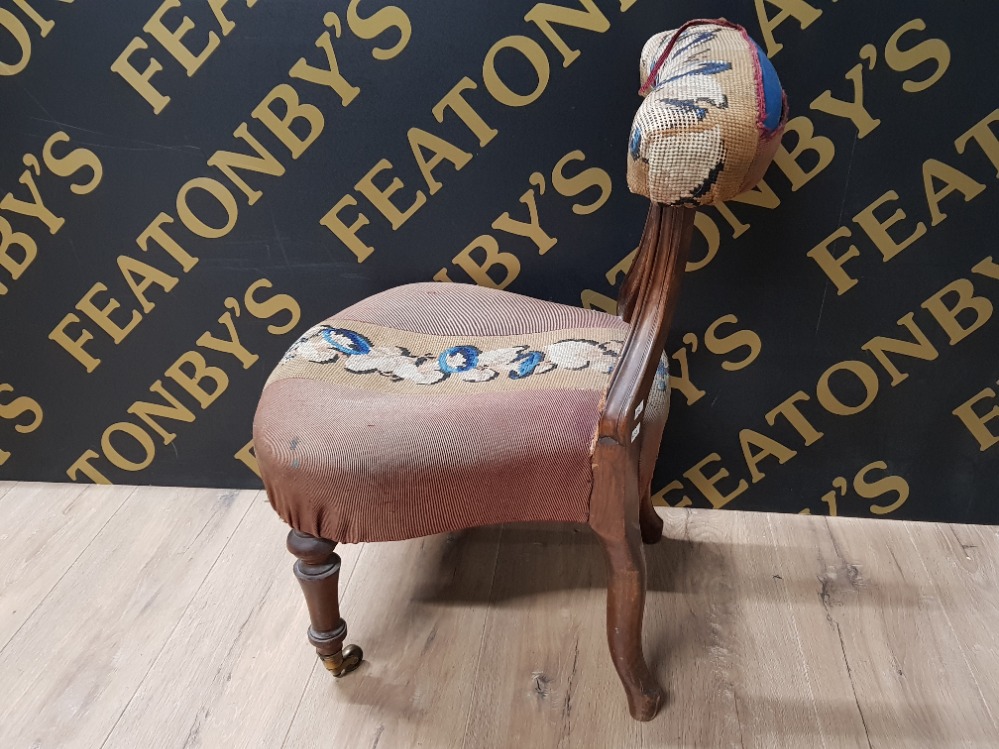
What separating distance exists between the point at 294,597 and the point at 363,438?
0.50 meters

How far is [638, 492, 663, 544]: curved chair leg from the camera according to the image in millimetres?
1235

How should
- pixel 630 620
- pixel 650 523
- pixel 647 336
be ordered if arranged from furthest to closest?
pixel 650 523 → pixel 630 620 → pixel 647 336

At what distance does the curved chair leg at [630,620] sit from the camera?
87 cm

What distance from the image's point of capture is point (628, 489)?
2.71 feet

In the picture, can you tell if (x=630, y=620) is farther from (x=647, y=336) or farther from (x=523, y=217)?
(x=523, y=217)

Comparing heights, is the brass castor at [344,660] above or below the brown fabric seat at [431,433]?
below

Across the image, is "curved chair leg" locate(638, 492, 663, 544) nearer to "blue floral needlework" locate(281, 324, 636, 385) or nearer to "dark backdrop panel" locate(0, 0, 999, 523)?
"dark backdrop panel" locate(0, 0, 999, 523)

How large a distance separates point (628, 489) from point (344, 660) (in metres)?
0.50

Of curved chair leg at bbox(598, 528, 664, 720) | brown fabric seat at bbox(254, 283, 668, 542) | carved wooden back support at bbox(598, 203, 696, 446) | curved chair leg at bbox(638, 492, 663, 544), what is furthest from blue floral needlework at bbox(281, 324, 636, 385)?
curved chair leg at bbox(638, 492, 663, 544)

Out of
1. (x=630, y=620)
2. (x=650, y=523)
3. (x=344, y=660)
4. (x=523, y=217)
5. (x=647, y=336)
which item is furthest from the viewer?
(x=650, y=523)

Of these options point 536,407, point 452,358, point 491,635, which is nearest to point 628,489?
point 536,407

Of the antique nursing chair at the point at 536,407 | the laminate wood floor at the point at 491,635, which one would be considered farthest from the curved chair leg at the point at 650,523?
the antique nursing chair at the point at 536,407

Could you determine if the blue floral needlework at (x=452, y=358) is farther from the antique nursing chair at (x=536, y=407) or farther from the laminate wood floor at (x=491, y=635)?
the laminate wood floor at (x=491, y=635)

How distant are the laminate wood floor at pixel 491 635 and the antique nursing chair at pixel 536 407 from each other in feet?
0.36
